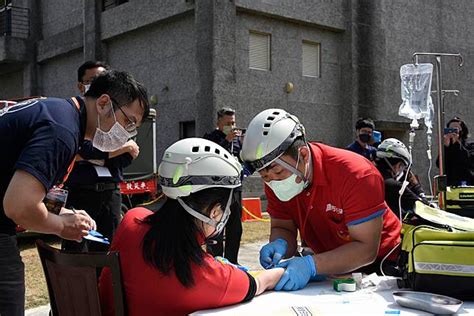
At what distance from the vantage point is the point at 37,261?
629 centimetres

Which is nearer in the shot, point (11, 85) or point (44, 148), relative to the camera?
point (44, 148)

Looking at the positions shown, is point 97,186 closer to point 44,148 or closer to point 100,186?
point 100,186

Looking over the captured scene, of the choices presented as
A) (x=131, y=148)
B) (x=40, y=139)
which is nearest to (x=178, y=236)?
(x=40, y=139)

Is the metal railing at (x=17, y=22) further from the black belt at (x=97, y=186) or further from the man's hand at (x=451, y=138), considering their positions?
the black belt at (x=97, y=186)

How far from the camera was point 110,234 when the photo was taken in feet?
12.2

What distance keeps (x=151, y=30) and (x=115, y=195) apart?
956 cm

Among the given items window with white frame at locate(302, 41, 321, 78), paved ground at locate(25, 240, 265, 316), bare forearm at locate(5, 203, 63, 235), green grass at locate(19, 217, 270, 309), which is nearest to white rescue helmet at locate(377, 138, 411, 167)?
paved ground at locate(25, 240, 265, 316)

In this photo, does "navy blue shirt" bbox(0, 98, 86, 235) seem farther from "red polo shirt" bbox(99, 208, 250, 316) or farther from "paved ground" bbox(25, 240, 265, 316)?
"paved ground" bbox(25, 240, 265, 316)

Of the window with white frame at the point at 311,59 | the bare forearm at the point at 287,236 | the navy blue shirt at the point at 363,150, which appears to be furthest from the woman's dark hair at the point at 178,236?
the window with white frame at the point at 311,59

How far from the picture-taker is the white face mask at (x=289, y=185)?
2.34m

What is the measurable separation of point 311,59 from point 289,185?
1100 cm

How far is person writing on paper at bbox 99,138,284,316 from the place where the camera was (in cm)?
173

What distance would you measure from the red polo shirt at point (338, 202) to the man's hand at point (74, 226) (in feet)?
3.02

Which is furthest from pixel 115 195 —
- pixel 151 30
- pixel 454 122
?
pixel 151 30
